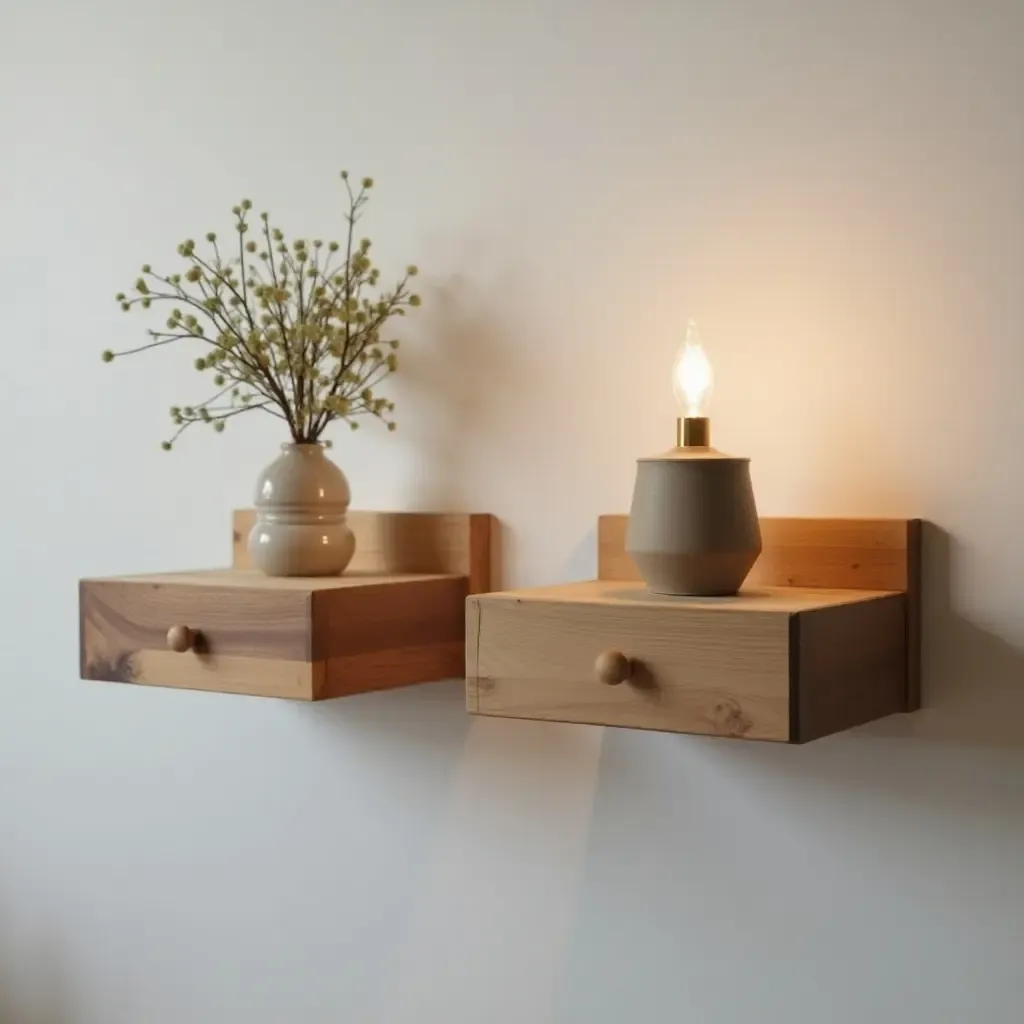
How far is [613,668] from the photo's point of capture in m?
1.07

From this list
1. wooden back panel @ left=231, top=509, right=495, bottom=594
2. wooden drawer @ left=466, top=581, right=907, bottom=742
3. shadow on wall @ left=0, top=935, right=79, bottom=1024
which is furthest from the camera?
shadow on wall @ left=0, top=935, right=79, bottom=1024

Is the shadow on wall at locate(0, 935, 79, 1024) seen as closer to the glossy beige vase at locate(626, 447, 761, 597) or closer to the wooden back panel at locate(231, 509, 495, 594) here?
the wooden back panel at locate(231, 509, 495, 594)

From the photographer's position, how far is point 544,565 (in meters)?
1.40

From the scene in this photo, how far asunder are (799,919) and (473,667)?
13.8 inches

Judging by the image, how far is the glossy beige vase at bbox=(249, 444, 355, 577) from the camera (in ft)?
4.42

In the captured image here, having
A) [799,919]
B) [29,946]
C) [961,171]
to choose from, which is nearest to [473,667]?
[799,919]

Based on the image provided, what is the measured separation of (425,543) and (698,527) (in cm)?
38

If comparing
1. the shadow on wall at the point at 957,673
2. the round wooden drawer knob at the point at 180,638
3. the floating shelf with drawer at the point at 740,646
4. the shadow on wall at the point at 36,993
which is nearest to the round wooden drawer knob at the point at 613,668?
the floating shelf with drawer at the point at 740,646

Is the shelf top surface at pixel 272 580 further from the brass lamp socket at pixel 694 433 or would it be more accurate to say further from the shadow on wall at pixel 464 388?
the brass lamp socket at pixel 694 433

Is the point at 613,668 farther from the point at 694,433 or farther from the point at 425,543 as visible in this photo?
the point at 425,543

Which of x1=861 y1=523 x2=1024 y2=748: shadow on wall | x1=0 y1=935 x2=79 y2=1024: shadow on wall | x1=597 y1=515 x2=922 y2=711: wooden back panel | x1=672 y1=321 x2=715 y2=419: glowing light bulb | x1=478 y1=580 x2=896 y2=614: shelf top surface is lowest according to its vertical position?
x1=0 y1=935 x2=79 y2=1024: shadow on wall

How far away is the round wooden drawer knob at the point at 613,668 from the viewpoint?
107cm

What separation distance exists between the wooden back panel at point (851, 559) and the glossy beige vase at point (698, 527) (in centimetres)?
9

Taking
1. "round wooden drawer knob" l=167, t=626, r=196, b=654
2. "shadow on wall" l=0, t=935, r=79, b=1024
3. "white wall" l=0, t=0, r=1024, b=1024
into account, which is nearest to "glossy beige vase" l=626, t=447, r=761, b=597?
"white wall" l=0, t=0, r=1024, b=1024
